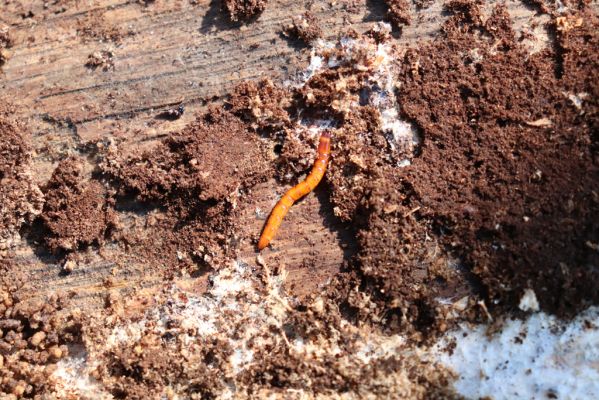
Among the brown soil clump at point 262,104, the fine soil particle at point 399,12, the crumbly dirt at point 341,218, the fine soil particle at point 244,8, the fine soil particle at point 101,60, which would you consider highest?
the fine soil particle at point 244,8

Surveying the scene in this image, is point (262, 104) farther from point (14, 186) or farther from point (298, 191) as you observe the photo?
point (14, 186)

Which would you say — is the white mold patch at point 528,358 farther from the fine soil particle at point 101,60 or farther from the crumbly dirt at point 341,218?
the fine soil particle at point 101,60

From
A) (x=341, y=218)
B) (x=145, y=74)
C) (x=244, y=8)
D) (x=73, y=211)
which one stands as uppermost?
(x=244, y=8)

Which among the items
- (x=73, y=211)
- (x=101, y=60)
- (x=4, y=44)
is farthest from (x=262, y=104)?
(x=4, y=44)

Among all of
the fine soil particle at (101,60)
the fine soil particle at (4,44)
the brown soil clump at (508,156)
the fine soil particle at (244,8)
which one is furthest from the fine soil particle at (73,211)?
the brown soil clump at (508,156)

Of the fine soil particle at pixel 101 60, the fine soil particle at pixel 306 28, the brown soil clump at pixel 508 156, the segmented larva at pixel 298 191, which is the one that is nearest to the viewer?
the brown soil clump at pixel 508 156

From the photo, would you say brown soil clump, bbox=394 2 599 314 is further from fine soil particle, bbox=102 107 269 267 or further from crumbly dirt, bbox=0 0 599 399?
fine soil particle, bbox=102 107 269 267

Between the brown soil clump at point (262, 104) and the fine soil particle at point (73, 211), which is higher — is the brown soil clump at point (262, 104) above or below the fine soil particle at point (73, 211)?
above
